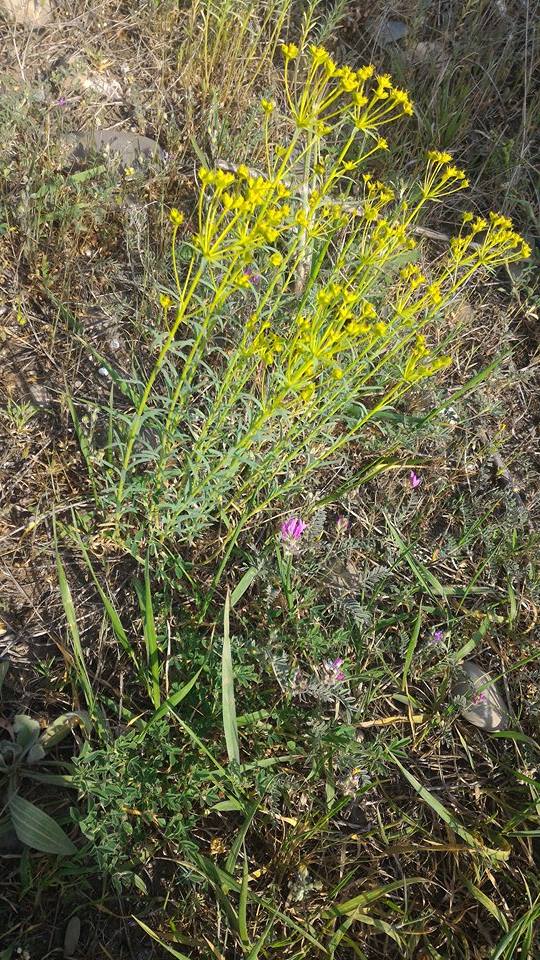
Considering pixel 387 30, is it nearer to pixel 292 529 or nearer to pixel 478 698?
pixel 292 529

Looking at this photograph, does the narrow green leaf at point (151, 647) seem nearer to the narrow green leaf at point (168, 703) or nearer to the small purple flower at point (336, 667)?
A: the narrow green leaf at point (168, 703)

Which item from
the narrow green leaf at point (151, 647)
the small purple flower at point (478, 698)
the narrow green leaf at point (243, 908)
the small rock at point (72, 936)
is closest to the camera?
the narrow green leaf at point (243, 908)

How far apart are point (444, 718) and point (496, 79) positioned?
3.04 metres

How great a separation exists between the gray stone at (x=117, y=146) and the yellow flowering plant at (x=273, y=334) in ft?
1.08

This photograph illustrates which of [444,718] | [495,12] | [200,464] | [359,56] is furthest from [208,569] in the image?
[495,12]

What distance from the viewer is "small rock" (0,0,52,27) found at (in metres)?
2.90

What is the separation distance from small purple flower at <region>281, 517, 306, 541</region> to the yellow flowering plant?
0.31 feet

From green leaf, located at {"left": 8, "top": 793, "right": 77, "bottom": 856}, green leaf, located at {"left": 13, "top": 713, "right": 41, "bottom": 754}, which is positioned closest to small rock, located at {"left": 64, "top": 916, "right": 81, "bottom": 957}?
green leaf, located at {"left": 8, "top": 793, "right": 77, "bottom": 856}

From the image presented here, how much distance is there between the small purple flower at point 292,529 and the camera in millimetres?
2049

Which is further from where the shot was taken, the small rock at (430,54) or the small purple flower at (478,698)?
the small rock at (430,54)

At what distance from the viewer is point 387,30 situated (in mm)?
3502

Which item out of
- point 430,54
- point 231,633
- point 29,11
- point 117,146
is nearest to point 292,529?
point 231,633

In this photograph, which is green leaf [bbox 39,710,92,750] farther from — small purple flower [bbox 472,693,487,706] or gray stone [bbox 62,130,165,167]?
gray stone [bbox 62,130,165,167]

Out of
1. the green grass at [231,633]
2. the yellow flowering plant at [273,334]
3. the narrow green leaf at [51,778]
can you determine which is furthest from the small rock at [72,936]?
the yellow flowering plant at [273,334]
